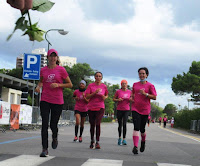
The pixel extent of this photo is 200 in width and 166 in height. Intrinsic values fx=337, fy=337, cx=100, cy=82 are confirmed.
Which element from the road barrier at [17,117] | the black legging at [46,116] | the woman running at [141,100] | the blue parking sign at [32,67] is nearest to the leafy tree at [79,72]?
the road barrier at [17,117]

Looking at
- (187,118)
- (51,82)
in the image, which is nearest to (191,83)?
(187,118)

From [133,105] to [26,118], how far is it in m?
11.8

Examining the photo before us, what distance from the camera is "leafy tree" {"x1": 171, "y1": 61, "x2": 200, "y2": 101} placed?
5859 centimetres

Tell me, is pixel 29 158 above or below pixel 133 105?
below

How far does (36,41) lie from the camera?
1544mm

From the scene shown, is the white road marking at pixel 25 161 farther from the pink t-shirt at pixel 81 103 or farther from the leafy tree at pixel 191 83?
the leafy tree at pixel 191 83

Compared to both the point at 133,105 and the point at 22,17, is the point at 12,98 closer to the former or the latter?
the point at 133,105

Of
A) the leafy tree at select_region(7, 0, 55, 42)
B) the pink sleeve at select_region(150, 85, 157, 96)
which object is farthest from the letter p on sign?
the leafy tree at select_region(7, 0, 55, 42)

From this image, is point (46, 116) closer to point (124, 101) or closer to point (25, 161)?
point (25, 161)

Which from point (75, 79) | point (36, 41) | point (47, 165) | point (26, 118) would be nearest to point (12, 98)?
point (26, 118)

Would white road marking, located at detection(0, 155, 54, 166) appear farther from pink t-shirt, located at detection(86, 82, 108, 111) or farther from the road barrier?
the road barrier

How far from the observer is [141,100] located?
7285 millimetres

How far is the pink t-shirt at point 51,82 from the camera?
231 inches

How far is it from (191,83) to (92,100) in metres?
53.8
